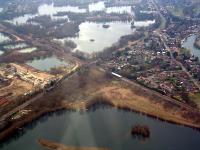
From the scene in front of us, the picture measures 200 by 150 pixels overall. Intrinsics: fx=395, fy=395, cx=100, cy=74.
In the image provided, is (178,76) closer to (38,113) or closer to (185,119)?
(185,119)

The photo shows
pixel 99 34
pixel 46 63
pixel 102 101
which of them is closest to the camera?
pixel 102 101

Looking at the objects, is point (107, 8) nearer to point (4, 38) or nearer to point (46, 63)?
point (4, 38)

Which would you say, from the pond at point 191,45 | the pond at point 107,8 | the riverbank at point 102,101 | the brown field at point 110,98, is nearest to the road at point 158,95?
the riverbank at point 102,101

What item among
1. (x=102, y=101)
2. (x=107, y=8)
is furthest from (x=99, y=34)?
(x=102, y=101)

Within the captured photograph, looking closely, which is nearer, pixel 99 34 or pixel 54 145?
pixel 54 145

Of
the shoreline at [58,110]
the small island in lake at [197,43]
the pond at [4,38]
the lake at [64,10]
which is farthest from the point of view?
the lake at [64,10]

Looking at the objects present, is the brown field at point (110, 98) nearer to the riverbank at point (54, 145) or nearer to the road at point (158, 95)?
the road at point (158, 95)

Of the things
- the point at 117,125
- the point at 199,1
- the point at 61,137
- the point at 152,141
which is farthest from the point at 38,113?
the point at 199,1
